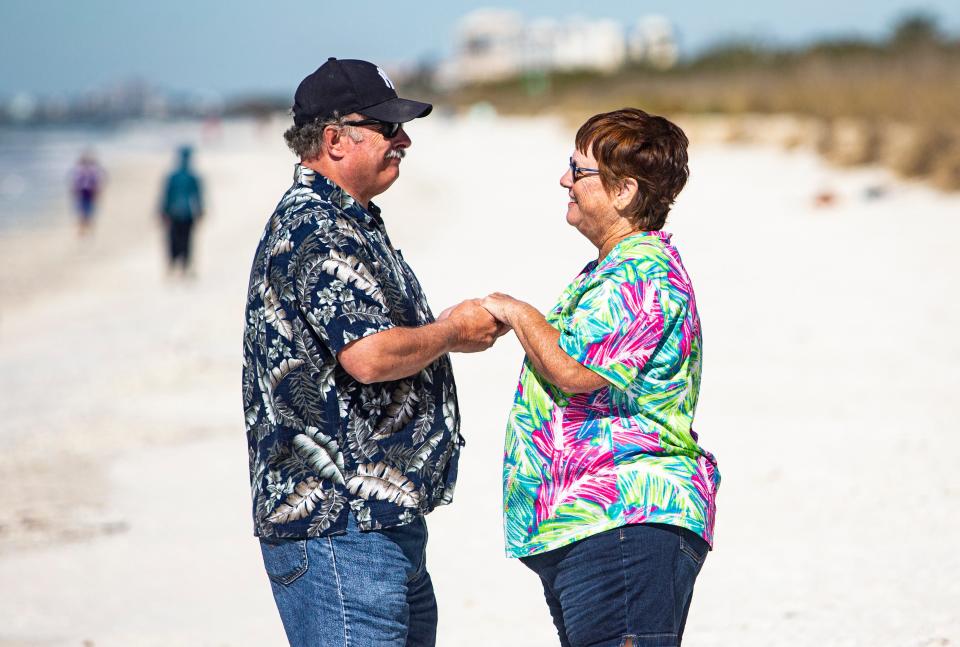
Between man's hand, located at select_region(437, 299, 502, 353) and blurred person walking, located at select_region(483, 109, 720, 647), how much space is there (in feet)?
0.30

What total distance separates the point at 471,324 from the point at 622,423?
1.33 ft

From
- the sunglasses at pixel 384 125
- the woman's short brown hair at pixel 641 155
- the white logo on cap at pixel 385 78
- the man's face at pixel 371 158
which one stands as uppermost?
the white logo on cap at pixel 385 78

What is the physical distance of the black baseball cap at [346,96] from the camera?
250cm

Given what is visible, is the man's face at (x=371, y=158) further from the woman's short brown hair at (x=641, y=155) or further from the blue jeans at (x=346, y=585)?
the blue jeans at (x=346, y=585)

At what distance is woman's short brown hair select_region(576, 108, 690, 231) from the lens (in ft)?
7.95

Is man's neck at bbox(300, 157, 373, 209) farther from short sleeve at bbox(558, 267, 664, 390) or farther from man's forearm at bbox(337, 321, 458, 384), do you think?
short sleeve at bbox(558, 267, 664, 390)

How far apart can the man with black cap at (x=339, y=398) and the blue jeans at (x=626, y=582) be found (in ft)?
1.17
